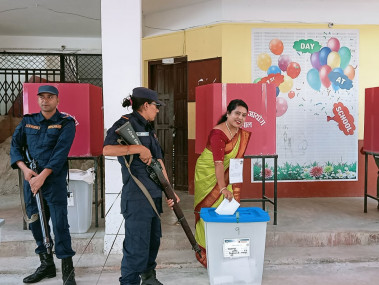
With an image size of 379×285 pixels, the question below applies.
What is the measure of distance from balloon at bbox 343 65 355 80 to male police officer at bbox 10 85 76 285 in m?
4.20

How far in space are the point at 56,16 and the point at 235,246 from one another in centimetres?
551

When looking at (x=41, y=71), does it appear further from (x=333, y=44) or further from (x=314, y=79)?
(x=333, y=44)

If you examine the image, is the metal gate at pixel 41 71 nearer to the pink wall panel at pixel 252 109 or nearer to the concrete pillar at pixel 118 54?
the concrete pillar at pixel 118 54

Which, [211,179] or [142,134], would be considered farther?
[211,179]

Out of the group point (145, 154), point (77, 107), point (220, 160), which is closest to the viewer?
point (145, 154)

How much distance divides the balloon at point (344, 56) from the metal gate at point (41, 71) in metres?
4.98

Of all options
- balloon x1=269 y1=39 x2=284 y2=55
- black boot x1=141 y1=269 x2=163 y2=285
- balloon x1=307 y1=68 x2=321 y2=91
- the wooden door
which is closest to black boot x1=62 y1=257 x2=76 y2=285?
black boot x1=141 y1=269 x2=163 y2=285

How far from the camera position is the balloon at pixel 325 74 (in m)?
5.84

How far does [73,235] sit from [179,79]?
3.17 metres

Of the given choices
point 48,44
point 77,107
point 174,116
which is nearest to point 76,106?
point 77,107

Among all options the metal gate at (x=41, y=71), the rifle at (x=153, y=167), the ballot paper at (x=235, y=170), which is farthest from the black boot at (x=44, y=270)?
the metal gate at (x=41, y=71)

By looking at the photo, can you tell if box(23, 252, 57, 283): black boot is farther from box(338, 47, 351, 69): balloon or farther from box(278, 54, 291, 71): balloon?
box(338, 47, 351, 69): balloon

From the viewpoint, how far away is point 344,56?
231 inches

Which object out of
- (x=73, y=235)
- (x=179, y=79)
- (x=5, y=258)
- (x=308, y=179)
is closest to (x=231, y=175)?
(x=73, y=235)
